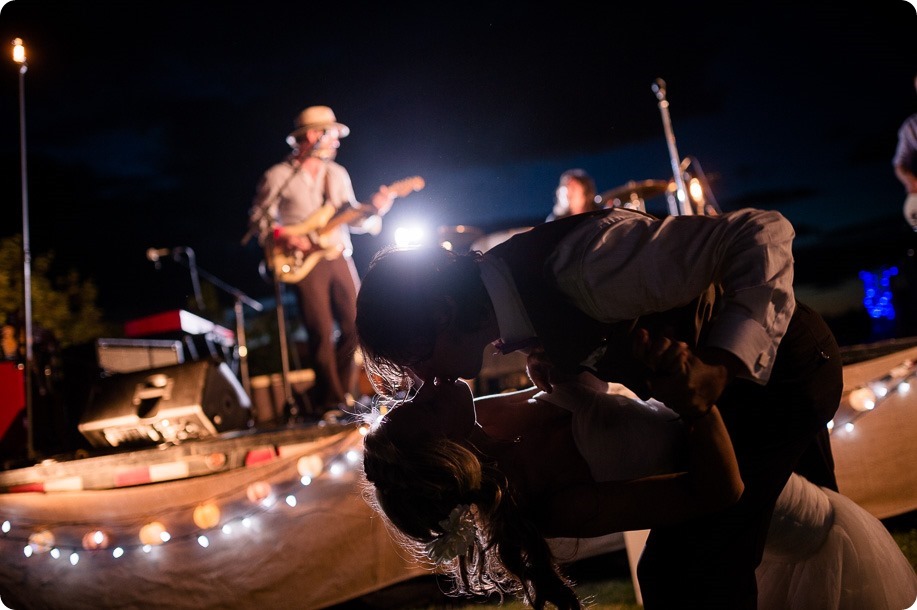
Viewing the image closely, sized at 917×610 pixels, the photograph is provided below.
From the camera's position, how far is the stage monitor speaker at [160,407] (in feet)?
13.3

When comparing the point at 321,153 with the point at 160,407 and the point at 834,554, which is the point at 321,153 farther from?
the point at 834,554

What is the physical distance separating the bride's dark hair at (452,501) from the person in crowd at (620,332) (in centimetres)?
21

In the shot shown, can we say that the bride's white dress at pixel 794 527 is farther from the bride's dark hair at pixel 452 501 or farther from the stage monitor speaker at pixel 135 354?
the stage monitor speaker at pixel 135 354

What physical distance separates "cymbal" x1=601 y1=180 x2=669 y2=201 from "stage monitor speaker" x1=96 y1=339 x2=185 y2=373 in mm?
5063

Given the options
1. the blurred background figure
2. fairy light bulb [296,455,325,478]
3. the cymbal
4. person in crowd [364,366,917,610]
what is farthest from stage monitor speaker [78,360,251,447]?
the cymbal

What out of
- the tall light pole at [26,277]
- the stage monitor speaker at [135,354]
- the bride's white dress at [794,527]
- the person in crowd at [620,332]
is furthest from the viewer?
the stage monitor speaker at [135,354]

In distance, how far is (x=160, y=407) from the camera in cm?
407

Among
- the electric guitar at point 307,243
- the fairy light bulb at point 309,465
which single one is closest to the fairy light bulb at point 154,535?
the fairy light bulb at point 309,465

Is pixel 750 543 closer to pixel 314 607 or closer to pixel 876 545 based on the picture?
pixel 876 545

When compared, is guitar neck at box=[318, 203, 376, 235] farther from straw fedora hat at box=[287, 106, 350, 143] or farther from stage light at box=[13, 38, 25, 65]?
stage light at box=[13, 38, 25, 65]

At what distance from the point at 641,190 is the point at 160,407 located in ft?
15.6

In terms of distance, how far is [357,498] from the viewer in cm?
319

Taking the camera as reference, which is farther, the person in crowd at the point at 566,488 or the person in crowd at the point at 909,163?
the person in crowd at the point at 909,163

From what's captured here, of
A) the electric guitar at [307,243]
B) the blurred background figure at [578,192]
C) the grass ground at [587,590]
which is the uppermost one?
the blurred background figure at [578,192]
